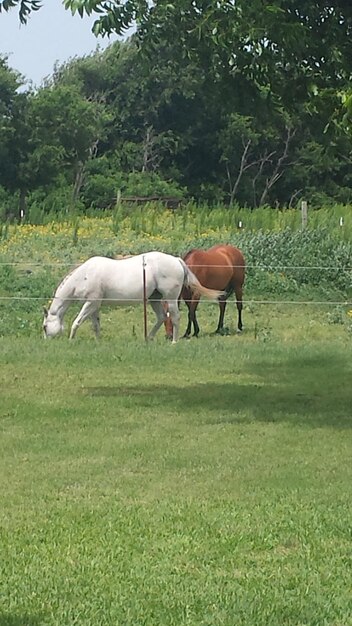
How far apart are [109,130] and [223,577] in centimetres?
4758

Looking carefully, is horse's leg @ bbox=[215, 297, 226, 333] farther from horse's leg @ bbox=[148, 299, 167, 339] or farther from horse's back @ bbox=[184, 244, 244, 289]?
horse's leg @ bbox=[148, 299, 167, 339]

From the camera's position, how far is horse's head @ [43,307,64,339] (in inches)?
709

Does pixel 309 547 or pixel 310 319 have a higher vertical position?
pixel 309 547

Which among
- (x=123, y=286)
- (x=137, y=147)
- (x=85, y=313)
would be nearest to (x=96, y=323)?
(x=85, y=313)

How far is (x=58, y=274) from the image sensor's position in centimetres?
2311

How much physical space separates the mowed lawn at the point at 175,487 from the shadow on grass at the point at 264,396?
0.03m

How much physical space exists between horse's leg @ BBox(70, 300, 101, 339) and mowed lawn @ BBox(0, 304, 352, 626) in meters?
2.02

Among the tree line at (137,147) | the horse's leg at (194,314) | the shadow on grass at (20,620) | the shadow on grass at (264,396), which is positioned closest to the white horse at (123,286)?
the horse's leg at (194,314)

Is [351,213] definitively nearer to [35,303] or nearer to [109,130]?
[35,303]

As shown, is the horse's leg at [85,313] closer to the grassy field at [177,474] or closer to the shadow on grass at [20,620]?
the grassy field at [177,474]

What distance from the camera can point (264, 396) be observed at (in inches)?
477

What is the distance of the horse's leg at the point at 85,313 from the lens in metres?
17.6

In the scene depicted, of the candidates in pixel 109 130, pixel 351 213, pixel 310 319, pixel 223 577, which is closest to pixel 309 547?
pixel 223 577

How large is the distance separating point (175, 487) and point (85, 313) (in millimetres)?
10016
